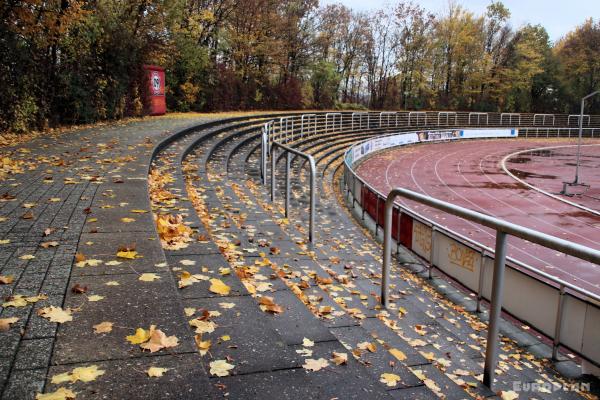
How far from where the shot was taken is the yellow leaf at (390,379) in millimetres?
2773

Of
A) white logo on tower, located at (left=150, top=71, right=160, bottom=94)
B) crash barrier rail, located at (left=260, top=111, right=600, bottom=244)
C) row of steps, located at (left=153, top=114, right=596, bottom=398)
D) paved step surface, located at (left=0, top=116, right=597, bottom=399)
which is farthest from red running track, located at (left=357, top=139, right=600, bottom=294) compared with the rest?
white logo on tower, located at (left=150, top=71, right=160, bottom=94)

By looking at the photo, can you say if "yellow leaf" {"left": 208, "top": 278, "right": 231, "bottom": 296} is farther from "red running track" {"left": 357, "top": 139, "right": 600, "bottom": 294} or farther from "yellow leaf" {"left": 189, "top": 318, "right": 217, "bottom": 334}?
"red running track" {"left": 357, "top": 139, "right": 600, "bottom": 294}

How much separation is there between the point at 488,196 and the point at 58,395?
20.0 meters

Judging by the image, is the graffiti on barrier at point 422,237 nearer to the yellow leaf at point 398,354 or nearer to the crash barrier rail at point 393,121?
the yellow leaf at point 398,354

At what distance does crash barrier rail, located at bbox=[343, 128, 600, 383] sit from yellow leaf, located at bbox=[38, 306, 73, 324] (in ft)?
8.79

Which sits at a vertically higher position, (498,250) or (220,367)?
(498,250)

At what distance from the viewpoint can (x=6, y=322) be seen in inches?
108

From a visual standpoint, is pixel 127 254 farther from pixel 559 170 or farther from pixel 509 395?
pixel 559 170

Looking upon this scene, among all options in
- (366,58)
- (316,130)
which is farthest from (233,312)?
(366,58)

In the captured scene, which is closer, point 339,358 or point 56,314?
point 339,358

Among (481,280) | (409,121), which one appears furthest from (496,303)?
(409,121)

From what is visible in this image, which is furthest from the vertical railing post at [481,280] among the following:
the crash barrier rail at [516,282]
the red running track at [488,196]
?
the red running track at [488,196]

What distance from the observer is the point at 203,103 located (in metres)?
31.7

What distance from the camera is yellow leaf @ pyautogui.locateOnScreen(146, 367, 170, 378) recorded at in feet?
7.58
